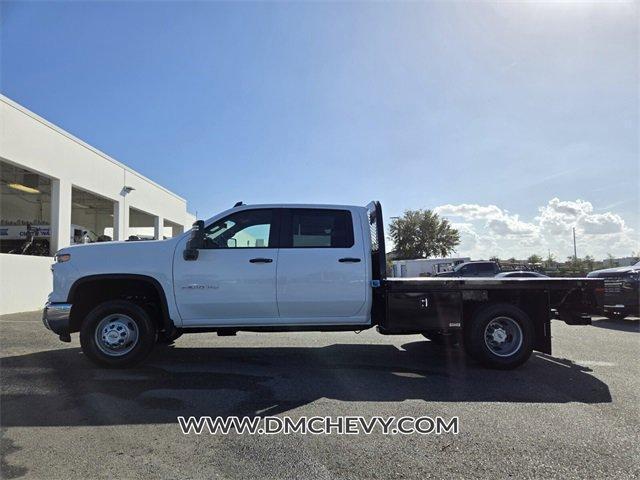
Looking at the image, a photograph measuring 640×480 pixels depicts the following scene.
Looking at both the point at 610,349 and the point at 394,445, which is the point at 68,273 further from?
the point at 610,349

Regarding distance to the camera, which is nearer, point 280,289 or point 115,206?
point 280,289

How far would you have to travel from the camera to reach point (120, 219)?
20.2 m

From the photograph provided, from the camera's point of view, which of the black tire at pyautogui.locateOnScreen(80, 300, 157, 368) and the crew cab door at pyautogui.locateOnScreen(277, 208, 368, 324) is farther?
the crew cab door at pyautogui.locateOnScreen(277, 208, 368, 324)

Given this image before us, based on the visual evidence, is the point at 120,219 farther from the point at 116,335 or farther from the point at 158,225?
the point at 116,335

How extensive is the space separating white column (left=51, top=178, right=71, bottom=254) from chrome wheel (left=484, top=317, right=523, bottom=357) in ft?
45.9

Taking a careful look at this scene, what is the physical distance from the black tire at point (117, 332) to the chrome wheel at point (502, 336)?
4.43 metres

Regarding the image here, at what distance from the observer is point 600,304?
653 centimetres

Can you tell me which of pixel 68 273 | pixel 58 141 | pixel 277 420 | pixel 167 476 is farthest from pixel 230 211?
pixel 58 141

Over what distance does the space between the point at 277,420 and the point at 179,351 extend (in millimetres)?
3470

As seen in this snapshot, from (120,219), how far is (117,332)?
51.5ft

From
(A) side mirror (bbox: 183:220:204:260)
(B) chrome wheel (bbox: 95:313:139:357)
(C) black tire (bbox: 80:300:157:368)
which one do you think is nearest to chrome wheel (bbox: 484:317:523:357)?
(A) side mirror (bbox: 183:220:204:260)

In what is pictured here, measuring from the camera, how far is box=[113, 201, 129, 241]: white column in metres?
20.0

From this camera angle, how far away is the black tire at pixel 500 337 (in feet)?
20.2

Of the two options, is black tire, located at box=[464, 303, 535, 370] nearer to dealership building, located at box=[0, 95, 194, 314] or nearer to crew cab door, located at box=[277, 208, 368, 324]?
crew cab door, located at box=[277, 208, 368, 324]
